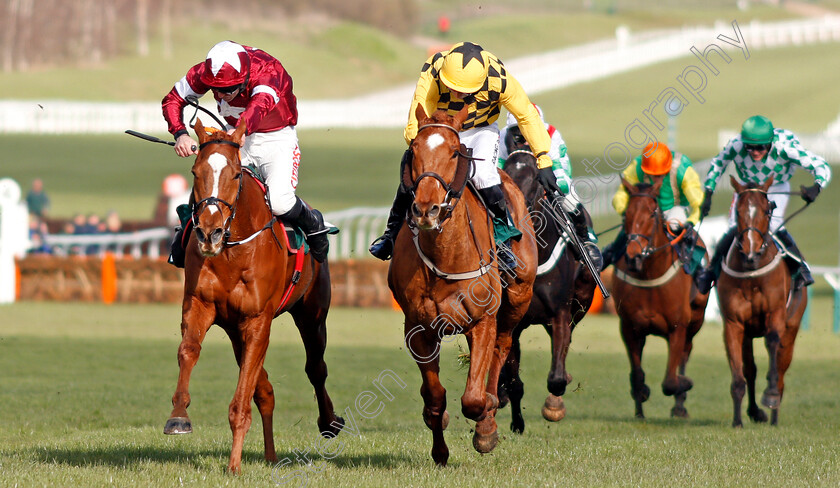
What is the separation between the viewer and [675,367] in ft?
31.8

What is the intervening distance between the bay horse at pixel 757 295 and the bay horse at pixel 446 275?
3303mm

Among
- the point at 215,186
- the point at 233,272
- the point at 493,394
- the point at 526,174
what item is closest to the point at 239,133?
the point at 215,186

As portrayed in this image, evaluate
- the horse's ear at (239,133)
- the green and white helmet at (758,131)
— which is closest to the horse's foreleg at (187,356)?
the horse's ear at (239,133)

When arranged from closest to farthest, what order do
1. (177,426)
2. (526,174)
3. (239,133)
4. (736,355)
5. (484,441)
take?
1. (177,426)
2. (239,133)
3. (484,441)
4. (526,174)
5. (736,355)

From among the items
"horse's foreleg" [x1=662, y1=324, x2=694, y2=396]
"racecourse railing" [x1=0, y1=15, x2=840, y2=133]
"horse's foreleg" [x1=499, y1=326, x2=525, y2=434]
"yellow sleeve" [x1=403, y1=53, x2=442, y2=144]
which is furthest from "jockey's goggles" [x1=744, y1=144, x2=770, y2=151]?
"racecourse railing" [x1=0, y1=15, x2=840, y2=133]

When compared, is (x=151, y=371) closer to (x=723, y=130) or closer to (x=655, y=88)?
(x=723, y=130)

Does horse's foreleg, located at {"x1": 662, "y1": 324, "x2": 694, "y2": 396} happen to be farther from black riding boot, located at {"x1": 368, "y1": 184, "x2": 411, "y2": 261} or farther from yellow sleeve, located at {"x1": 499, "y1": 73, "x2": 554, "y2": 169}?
black riding boot, located at {"x1": 368, "y1": 184, "x2": 411, "y2": 261}

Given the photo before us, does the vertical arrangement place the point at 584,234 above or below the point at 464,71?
below

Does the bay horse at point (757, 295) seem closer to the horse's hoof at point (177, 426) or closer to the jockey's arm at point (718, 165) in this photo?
the jockey's arm at point (718, 165)

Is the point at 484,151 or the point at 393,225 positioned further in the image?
the point at 484,151

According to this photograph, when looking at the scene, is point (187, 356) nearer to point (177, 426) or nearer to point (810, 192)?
point (177, 426)

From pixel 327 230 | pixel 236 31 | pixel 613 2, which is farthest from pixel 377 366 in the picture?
pixel 613 2

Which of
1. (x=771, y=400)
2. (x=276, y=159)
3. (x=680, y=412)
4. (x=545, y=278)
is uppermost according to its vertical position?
(x=276, y=159)

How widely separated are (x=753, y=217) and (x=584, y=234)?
5.19ft
